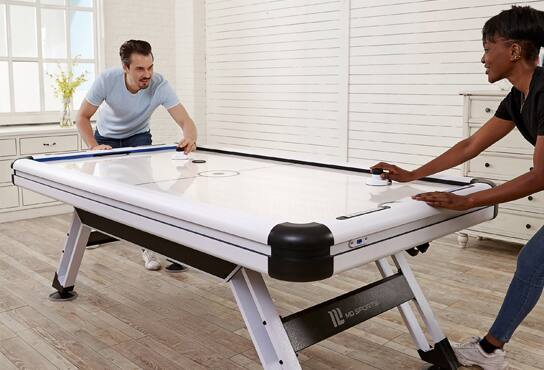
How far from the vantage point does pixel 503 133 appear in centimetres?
243

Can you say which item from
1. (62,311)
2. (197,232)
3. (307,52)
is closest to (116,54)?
(307,52)

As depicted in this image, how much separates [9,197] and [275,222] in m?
4.07

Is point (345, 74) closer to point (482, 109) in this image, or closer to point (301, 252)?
point (482, 109)

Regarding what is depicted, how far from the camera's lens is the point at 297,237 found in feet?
5.27

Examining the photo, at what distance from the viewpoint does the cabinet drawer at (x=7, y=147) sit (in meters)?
5.07

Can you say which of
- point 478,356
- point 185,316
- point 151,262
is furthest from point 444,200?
point 151,262

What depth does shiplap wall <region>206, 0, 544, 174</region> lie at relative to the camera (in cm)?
479

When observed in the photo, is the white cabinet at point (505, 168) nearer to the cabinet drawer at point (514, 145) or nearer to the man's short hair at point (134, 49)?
the cabinet drawer at point (514, 145)

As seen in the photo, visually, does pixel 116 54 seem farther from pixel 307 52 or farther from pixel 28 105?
pixel 307 52

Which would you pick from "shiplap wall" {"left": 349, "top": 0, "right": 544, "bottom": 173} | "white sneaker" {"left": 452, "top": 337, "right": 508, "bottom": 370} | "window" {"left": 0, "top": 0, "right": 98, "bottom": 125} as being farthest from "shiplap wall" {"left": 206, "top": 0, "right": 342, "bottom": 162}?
"white sneaker" {"left": 452, "top": 337, "right": 508, "bottom": 370}

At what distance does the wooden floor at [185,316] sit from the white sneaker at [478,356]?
0.16 metres

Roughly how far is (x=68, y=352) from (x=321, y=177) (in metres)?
1.34

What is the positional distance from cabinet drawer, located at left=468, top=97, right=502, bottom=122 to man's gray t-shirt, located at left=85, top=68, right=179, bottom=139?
200cm

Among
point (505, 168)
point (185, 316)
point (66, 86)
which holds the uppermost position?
point (66, 86)
